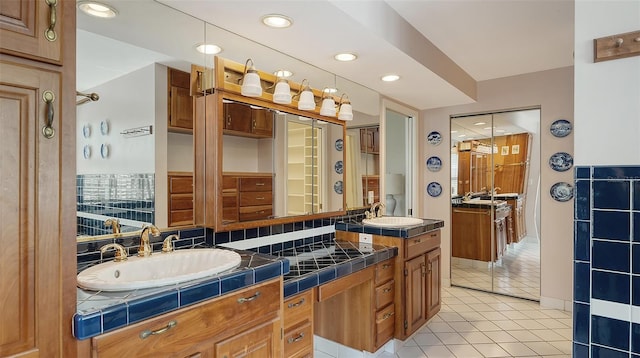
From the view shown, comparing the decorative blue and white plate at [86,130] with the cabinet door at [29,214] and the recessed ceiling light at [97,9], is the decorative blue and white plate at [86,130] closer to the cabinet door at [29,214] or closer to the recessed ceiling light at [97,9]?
the recessed ceiling light at [97,9]

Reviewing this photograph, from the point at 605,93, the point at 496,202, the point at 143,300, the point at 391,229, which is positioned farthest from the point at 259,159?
the point at 496,202

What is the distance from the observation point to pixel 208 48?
6.51 ft

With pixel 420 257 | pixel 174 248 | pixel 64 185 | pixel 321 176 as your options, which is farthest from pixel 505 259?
pixel 64 185

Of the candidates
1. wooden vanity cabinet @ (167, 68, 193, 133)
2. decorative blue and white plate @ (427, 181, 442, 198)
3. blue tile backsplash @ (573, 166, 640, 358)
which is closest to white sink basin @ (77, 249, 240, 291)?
wooden vanity cabinet @ (167, 68, 193, 133)

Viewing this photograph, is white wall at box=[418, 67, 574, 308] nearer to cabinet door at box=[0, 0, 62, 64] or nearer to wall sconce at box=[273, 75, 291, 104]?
wall sconce at box=[273, 75, 291, 104]

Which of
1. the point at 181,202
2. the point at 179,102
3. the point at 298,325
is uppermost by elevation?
the point at 179,102

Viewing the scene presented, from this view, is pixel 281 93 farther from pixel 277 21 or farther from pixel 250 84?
pixel 277 21

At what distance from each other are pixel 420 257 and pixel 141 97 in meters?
2.27

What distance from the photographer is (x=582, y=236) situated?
157 cm

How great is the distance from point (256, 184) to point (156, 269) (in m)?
0.84

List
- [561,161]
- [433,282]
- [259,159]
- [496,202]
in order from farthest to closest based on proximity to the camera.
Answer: [496,202]
[561,161]
[433,282]
[259,159]

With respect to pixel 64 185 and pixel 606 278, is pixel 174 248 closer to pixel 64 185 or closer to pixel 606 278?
pixel 64 185

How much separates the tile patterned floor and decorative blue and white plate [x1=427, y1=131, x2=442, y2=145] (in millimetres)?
1797

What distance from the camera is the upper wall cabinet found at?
1970 mm
